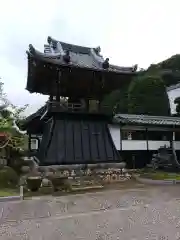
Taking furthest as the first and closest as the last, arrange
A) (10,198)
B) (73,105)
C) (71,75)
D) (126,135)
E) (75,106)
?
1. (126,135)
2. (75,106)
3. (73,105)
4. (71,75)
5. (10,198)

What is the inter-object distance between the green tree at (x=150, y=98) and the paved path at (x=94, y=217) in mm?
23382

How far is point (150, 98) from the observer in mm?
34594

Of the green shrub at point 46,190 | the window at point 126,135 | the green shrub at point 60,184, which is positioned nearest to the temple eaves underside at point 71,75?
the window at point 126,135

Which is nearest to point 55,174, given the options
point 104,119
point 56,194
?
point 56,194

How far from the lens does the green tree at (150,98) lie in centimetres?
3447

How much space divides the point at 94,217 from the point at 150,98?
28.0 meters

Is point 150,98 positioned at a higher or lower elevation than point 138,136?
higher

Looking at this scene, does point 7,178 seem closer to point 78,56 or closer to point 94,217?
point 94,217

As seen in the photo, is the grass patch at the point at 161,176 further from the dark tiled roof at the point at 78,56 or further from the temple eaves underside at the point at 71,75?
the dark tiled roof at the point at 78,56

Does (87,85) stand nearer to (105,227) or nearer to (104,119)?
(104,119)

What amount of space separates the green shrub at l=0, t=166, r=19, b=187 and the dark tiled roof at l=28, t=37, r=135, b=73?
7148 mm

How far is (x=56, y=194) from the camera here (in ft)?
41.5

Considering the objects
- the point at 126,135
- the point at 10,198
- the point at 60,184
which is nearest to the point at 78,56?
the point at 126,135

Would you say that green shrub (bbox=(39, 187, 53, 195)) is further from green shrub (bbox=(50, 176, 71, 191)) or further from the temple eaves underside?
the temple eaves underside
